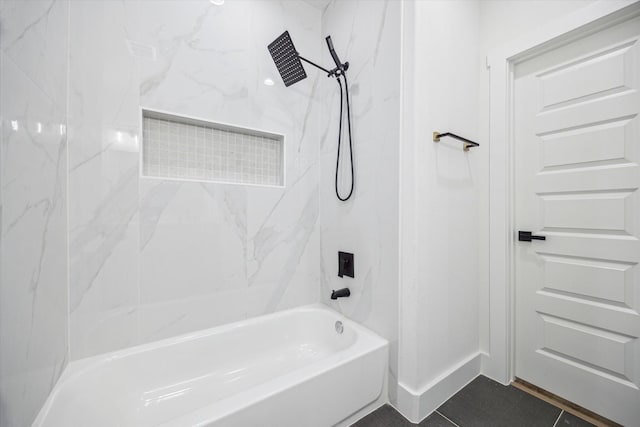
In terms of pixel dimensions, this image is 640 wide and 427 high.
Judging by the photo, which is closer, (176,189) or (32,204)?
(32,204)

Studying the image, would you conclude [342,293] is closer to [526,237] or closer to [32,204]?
[526,237]

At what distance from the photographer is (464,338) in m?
1.57

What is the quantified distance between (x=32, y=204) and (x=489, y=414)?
2.18m

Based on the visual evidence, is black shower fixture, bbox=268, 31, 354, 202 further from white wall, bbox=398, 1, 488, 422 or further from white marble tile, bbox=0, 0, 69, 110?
white marble tile, bbox=0, 0, 69, 110

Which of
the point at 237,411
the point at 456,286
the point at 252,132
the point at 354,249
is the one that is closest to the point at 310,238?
the point at 354,249

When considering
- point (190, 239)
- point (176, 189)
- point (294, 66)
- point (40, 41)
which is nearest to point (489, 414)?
point (190, 239)

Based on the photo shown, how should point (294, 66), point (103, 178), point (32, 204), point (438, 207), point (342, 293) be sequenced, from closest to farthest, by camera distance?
point (32, 204), point (103, 178), point (438, 207), point (294, 66), point (342, 293)

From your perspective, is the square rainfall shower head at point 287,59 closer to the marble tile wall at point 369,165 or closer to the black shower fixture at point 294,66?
the black shower fixture at point 294,66

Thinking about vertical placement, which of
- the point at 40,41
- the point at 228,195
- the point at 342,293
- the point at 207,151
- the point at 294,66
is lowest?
the point at 342,293

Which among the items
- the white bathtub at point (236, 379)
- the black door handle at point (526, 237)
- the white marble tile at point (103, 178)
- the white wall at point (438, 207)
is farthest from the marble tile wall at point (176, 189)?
the black door handle at point (526, 237)

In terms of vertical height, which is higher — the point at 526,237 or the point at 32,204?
the point at 32,204

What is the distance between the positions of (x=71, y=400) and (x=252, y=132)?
156 centimetres

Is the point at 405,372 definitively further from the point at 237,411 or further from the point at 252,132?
the point at 252,132

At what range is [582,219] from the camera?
4.37ft
